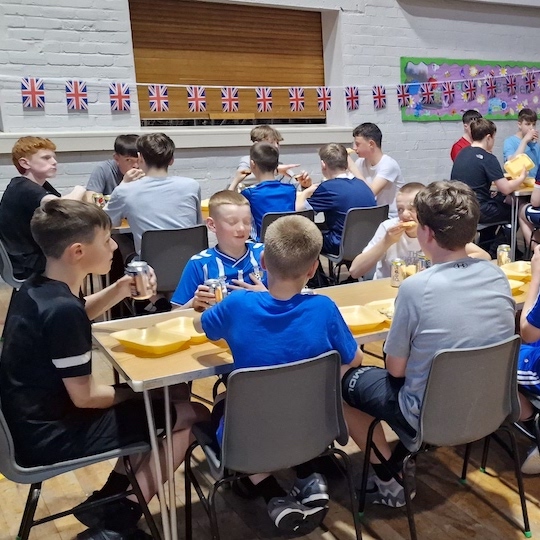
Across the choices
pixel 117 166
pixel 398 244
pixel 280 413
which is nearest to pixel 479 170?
pixel 398 244

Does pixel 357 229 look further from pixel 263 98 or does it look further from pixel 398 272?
pixel 263 98

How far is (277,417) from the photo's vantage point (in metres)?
1.61

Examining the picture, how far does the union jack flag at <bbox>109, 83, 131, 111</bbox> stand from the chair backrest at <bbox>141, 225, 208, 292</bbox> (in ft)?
8.48

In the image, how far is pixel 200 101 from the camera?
586cm

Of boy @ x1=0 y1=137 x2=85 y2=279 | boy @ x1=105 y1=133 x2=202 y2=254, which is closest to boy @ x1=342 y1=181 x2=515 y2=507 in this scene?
boy @ x1=105 y1=133 x2=202 y2=254

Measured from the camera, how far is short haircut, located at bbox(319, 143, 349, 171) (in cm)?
402

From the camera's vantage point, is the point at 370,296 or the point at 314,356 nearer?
the point at 314,356

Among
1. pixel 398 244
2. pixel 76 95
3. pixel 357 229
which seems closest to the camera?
pixel 398 244

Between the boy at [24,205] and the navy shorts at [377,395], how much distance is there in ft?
6.76

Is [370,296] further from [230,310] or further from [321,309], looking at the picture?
[230,310]

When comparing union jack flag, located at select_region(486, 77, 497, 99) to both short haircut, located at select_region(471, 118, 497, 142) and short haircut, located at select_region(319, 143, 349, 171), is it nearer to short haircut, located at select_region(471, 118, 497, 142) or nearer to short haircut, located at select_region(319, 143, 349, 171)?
short haircut, located at select_region(471, 118, 497, 142)

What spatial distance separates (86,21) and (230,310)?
14.5ft

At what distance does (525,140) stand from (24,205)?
15.5 ft

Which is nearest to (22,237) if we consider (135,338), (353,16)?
(135,338)
